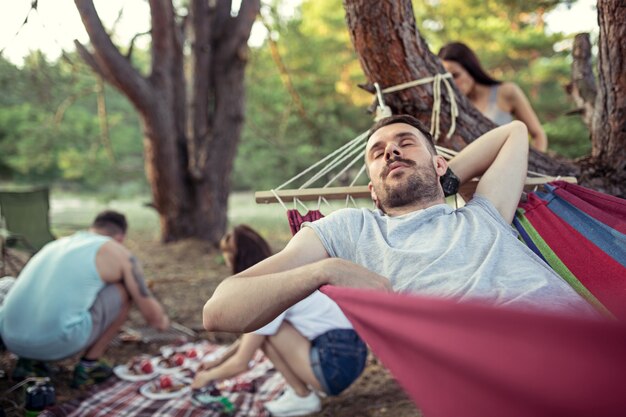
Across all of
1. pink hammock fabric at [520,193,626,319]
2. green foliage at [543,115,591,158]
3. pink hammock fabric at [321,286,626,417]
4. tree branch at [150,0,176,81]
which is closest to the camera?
pink hammock fabric at [321,286,626,417]

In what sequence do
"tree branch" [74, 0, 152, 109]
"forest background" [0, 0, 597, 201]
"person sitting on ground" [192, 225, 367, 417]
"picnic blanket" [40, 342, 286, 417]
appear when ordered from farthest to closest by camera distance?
1. "forest background" [0, 0, 597, 201]
2. "tree branch" [74, 0, 152, 109]
3. "picnic blanket" [40, 342, 286, 417]
4. "person sitting on ground" [192, 225, 367, 417]

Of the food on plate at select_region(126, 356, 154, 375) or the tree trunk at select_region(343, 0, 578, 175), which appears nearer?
the tree trunk at select_region(343, 0, 578, 175)

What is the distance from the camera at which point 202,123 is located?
5367 millimetres

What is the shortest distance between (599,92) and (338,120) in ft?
25.2

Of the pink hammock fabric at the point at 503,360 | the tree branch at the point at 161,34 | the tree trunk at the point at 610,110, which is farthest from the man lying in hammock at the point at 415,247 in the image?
the tree branch at the point at 161,34

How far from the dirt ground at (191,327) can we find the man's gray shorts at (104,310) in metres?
0.28

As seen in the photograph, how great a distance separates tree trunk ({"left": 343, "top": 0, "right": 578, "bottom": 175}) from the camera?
1.77m

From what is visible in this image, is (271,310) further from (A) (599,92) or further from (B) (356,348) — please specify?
(A) (599,92)

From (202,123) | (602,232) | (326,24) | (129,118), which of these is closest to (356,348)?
(602,232)

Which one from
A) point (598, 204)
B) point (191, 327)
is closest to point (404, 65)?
point (598, 204)

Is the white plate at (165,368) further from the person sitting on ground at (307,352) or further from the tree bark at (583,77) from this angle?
the tree bark at (583,77)


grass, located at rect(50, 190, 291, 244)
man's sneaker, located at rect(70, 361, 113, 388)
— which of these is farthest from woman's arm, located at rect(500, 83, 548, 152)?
grass, located at rect(50, 190, 291, 244)

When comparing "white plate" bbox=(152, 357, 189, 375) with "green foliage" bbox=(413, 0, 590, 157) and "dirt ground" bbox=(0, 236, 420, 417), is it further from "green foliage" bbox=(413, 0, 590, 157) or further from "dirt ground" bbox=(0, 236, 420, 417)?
"green foliage" bbox=(413, 0, 590, 157)

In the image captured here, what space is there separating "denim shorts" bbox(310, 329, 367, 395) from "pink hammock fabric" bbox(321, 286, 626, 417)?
1.13m
